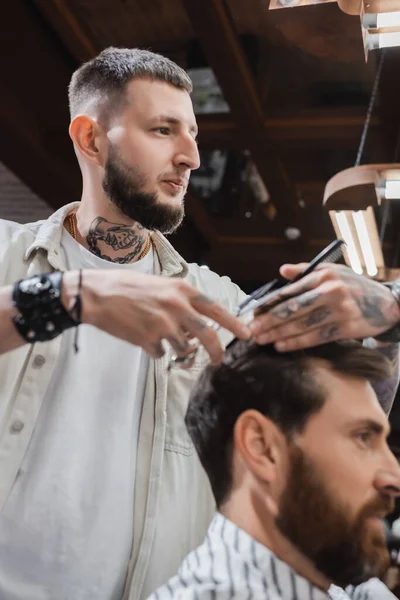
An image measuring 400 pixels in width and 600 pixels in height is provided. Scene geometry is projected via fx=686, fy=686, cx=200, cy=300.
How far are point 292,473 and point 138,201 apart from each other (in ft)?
2.53

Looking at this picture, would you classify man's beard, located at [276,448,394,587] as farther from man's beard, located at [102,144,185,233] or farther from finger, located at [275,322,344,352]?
man's beard, located at [102,144,185,233]

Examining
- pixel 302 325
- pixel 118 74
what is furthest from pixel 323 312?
pixel 118 74

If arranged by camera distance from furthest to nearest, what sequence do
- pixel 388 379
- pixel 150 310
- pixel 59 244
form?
pixel 59 244
pixel 388 379
pixel 150 310

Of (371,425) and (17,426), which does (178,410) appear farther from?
(371,425)

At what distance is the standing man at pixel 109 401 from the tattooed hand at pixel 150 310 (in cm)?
17

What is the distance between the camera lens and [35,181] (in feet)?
17.9

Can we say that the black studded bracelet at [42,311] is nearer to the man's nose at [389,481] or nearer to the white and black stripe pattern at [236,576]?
the white and black stripe pattern at [236,576]

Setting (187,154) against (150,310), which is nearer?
(150,310)

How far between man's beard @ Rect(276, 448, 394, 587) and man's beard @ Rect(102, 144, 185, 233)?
713 mm

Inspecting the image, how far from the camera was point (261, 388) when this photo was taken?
1.36 meters

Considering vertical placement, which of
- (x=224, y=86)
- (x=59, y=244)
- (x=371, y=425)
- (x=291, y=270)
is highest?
(x=224, y=86)

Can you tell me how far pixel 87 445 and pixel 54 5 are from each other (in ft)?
11.9

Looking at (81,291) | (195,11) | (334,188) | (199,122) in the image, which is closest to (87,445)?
(81,291)

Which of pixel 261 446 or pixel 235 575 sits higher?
pixel 261 446
